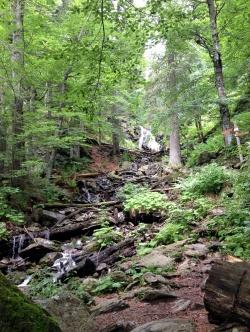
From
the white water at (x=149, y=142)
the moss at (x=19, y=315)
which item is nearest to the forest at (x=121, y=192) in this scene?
the moss at (x=19, y=315)

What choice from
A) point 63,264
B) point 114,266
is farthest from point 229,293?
point 63,264

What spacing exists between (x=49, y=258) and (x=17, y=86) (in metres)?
6.36

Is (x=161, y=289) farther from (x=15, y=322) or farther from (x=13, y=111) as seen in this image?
(x=13, y=111)

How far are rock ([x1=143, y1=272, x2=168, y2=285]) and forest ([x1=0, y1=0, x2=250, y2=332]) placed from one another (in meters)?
0.03

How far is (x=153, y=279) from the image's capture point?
21.9ft

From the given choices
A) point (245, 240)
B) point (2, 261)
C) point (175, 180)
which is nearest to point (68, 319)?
point (245, 240)

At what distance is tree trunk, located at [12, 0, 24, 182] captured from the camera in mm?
12773

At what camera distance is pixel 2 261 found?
34.2 feet

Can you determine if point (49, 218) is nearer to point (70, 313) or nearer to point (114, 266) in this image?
point (114, 266)

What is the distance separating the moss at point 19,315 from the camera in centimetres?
290

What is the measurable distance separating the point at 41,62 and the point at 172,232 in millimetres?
8521

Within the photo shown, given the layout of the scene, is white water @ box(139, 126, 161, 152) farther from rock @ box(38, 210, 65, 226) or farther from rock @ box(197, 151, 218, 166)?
rock @ box(38, 210, 65, 226)

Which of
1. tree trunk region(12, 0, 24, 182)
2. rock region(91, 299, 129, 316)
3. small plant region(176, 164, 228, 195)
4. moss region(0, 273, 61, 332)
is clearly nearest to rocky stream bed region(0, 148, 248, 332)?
rock region(91, 299, 129, 316)

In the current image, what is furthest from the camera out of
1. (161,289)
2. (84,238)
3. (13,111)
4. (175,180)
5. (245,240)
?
(175,180)
